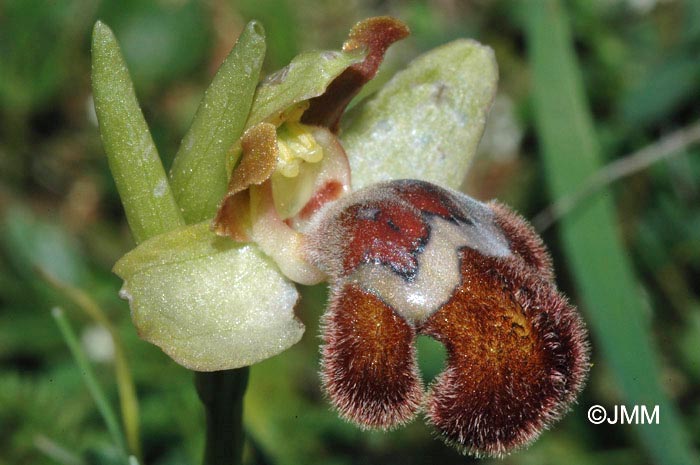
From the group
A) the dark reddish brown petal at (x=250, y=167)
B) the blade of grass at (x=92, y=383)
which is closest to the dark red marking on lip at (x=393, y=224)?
the dark reddish brown petal at (x=250, y=167)

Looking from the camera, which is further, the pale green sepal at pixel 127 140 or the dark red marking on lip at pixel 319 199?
the dark red marking on lip at pixel 319 199

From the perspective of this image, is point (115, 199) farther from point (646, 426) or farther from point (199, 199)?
point (646, 426)

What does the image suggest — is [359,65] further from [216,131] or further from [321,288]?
[321,288]

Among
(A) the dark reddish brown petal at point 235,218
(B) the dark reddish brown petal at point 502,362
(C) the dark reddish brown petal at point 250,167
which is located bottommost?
(B) the dark reddish brown petal at point 502,362

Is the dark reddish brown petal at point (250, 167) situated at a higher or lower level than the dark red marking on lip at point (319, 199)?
higher

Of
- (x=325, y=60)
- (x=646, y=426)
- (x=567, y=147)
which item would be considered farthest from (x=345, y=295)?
(x=567, y=147)

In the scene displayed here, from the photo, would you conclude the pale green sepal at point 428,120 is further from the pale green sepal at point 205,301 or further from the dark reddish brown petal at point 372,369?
the dark reddish brown petal at point 372,369

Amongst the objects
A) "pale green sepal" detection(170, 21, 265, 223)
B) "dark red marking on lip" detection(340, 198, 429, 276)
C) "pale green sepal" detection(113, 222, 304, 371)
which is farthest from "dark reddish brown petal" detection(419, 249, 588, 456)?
"pale green sepal" detection(170, 21, 265, 223)

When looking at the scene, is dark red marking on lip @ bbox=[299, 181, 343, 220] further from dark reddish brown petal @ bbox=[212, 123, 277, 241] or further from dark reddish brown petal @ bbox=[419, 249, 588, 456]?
dark reddish brown petal @ bbox=[419, 249, 588, 456]
